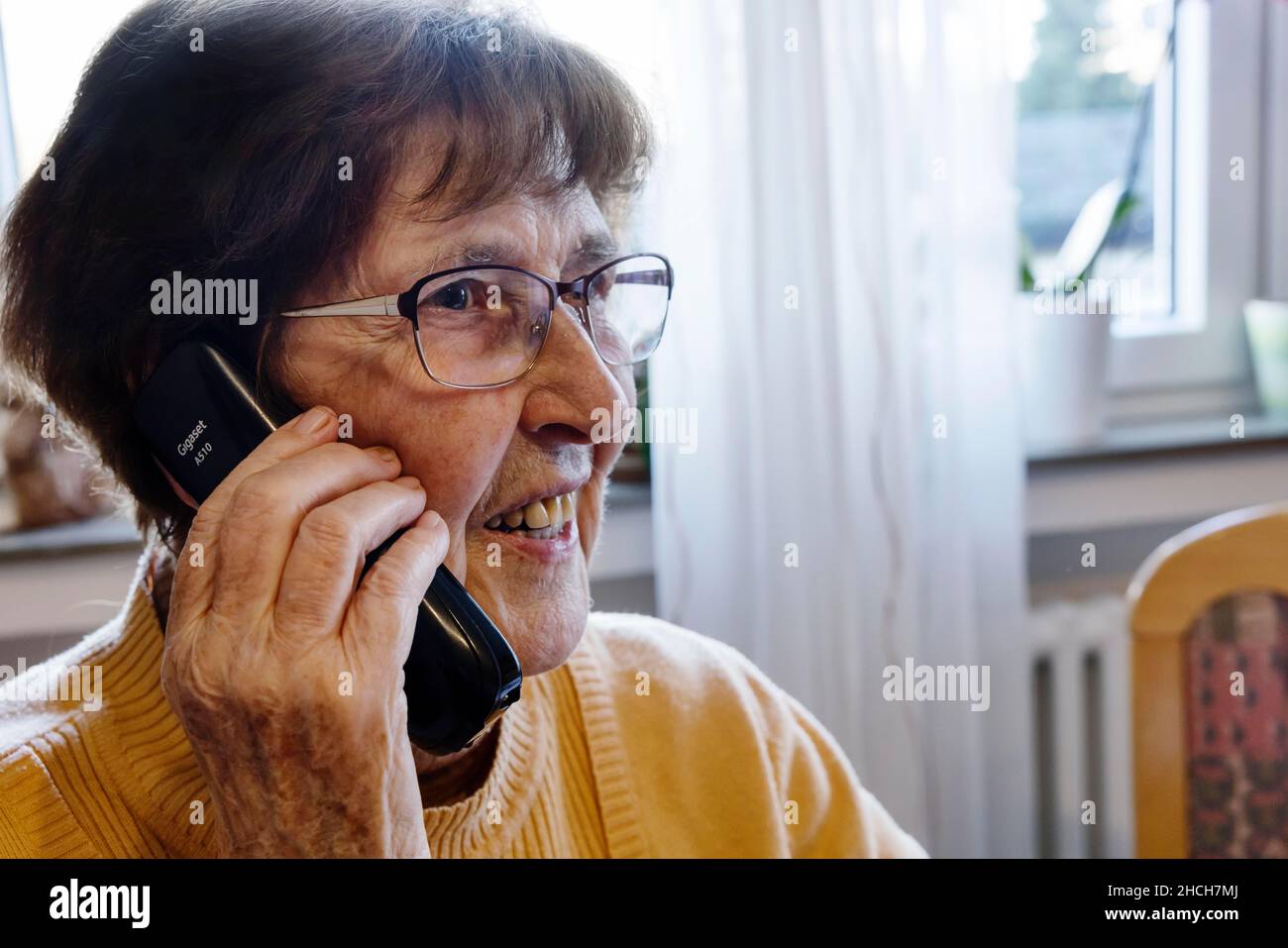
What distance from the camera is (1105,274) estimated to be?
4.97 feet

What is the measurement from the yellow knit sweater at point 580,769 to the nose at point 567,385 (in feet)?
0.70

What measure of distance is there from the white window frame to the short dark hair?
112cm

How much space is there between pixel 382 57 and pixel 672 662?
467 millimetres

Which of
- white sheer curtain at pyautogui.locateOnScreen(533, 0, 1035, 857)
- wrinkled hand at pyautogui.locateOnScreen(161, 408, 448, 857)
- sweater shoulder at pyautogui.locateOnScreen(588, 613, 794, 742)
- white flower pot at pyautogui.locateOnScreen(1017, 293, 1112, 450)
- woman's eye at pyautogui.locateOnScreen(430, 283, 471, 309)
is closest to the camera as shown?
wrinkled hand at pyautogui.locateOnScreen(161, 408, 448, 857)

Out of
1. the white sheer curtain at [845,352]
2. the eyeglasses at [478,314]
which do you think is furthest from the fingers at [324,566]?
the white sheer curtain at [845,352]

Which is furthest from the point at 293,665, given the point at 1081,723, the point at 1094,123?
the point at 1094,123

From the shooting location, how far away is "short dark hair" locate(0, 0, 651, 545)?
1.99ft

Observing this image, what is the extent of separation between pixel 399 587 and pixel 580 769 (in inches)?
11.3

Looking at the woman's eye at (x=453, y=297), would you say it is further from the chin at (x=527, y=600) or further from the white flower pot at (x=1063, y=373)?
the white flower pot at (x=1063, y=373)

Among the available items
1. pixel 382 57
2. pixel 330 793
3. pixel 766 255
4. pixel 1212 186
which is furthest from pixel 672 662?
pixel 1212 186

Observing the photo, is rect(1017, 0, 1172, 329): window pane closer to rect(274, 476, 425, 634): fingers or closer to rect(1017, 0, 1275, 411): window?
rect(1017, 0, 1275, 411): window

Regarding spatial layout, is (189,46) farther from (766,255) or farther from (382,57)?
(766,255)

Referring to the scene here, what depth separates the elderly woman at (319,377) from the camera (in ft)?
1.79

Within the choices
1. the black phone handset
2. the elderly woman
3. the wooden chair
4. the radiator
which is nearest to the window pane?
the radiator
